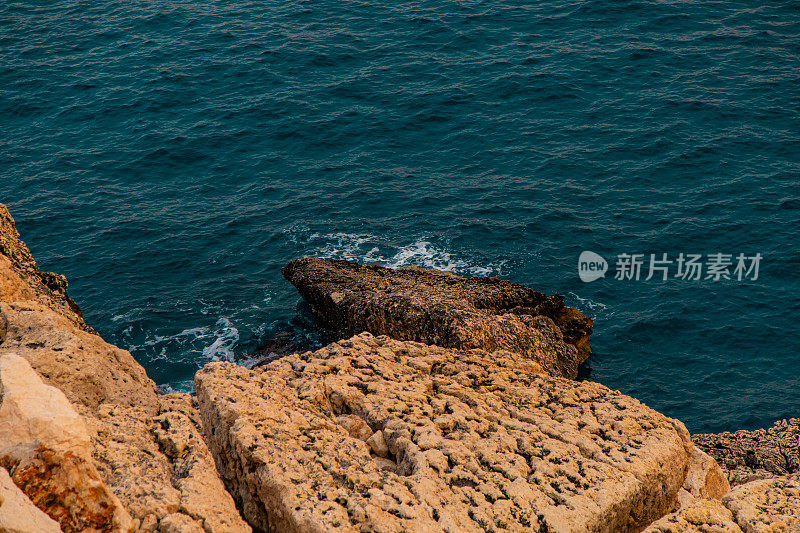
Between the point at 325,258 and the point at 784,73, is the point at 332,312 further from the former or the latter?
the point at 784,73

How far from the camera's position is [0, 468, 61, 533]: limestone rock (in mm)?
11250

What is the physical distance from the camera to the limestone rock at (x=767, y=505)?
15.7m

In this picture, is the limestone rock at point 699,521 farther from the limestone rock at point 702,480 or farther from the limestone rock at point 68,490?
the limestone rock at point 68,490

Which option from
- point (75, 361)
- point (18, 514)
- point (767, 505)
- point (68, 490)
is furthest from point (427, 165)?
point (18, 514)

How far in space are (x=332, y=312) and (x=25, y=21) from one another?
5568 centimetres

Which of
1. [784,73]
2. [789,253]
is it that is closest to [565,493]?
[789,253]

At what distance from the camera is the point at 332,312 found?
35.1m

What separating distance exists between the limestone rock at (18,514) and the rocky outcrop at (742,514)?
10.8 m

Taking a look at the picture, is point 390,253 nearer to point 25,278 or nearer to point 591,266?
point 591,266

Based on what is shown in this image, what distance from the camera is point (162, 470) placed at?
622 inches

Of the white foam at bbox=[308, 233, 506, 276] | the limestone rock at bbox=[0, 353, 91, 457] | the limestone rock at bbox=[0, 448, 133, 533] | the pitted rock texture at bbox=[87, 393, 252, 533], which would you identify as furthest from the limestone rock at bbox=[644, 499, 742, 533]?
the white foam at bbox=[308, 233, 506, 276]

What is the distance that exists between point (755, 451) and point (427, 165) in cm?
2877

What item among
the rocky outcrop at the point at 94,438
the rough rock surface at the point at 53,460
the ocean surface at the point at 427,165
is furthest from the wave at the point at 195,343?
the rough rock surface at the point at 53,460

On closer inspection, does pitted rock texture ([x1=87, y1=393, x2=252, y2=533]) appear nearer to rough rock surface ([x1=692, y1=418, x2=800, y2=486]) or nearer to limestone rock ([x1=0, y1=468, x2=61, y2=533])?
limestone rock ([x1=0, y1=468, x2=61, y2=533])
